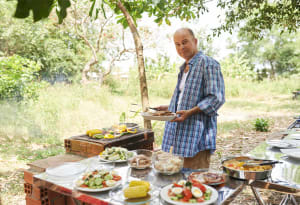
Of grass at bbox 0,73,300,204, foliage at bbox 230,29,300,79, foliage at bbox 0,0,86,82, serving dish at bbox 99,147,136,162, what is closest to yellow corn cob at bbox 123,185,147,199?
serving dish at bbox 99,147,136,162

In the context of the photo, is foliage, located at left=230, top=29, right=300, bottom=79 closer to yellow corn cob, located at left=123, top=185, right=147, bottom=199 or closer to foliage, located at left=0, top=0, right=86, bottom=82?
foliage, located at left=0, top=0, right=86, bottom=82

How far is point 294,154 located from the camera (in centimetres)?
170

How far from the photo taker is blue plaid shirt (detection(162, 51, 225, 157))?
202 cm

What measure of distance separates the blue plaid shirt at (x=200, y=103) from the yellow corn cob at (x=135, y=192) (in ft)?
3.19

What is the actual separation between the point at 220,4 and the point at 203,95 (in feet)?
12.8

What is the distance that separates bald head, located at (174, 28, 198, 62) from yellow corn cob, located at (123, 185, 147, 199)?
4.30ft

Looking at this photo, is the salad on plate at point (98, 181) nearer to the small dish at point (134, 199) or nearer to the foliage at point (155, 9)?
the small dish at point (134, 199)

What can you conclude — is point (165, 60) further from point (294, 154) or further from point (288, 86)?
point (294, 154)

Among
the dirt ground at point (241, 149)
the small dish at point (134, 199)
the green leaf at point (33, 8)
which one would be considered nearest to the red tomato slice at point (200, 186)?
the small dish at point (134, 199)

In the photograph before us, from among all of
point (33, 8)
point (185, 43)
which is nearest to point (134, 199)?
point (33, 8)

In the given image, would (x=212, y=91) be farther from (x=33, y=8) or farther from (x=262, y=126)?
(x=262, y=126)

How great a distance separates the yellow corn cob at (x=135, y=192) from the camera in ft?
3.76

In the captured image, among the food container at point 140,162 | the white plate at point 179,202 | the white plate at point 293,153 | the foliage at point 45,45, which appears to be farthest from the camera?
the foliage at point 45,45

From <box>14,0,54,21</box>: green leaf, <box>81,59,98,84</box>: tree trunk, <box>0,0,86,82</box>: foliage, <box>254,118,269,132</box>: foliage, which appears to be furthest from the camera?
<box>81,59,98,84</box>: tree trunk
